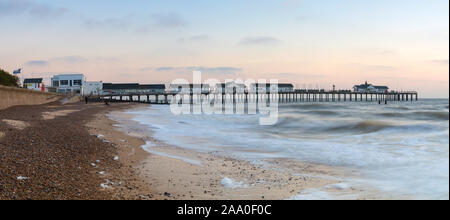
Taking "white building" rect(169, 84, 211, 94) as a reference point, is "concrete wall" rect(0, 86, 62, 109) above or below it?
below

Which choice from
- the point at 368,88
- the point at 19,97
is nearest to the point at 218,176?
the point at 19,97

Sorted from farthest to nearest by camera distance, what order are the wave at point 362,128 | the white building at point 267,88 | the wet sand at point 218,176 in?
the white building at point 267,88, the wave at point 362,128, the wet sand at point 218,176

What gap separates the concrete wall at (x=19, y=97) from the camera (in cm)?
2383

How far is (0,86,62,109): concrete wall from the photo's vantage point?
23.8 metres

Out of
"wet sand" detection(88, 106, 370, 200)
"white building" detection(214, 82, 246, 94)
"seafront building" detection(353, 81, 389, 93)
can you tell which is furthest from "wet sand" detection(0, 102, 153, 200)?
"seafront building" detection(353, 81, 389, 93)

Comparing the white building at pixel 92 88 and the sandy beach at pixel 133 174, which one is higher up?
the white building at pixel 92 88

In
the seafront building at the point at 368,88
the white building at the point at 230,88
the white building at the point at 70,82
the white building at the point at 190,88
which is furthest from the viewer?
the seafront building at the point at 368,88

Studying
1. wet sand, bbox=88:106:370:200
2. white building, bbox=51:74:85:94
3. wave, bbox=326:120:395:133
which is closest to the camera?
wet sand, bbox=88:106:370:200

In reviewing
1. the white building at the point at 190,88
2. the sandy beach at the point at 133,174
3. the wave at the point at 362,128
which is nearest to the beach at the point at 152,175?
the sandy beach at the point at 133,174

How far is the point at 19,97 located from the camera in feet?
92.3

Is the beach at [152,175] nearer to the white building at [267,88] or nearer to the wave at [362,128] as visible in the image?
the wave at [362,128]

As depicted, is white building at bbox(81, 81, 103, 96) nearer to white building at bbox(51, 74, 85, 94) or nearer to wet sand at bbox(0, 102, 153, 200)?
white building at bbox(51, 74, 85, 94)

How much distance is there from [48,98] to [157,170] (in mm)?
38122
